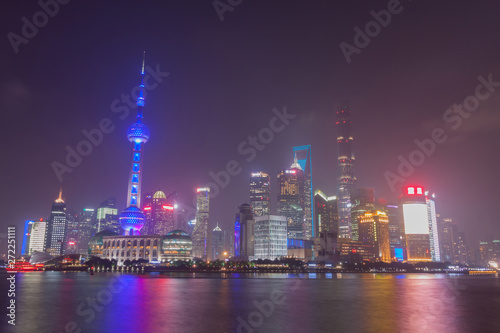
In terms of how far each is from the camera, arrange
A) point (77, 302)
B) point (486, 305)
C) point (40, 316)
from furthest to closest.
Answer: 1. point (486, 305)
2. point (77, 302)
3. point (40, 316)

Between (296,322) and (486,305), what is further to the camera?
(486,305)

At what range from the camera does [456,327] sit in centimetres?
4194

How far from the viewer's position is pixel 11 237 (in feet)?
154

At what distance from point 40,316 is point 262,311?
28137 millimetres

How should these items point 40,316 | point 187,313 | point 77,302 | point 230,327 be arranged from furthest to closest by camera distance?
1. point 77,302
2. point 187,313
3. point 40,316
4. point 230,327


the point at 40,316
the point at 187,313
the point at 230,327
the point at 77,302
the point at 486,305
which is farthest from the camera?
the point at 486,305

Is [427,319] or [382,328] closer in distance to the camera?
[382,328]

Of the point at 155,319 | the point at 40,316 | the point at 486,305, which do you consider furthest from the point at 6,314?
the point at 486,305

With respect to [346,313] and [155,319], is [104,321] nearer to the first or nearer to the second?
[155,319]

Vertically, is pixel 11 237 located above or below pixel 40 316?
above

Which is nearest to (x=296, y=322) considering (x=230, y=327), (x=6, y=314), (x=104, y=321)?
(x=230, y=327)

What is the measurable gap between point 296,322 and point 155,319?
657 inches

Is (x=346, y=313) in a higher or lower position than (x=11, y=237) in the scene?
lower

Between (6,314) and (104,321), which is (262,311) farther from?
(6,314)
